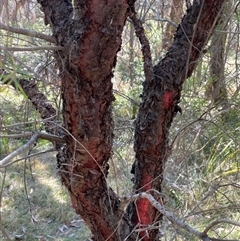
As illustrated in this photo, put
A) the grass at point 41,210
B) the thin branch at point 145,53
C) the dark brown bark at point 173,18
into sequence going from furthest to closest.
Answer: the grass at point 41,210
the dark brown bark at point 173,18
the thin branch at point 145,53

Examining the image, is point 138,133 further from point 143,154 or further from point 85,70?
point 85,70

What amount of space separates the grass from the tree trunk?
0.94 m

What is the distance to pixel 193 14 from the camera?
1.05 m

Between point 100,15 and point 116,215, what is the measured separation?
0.50 meters

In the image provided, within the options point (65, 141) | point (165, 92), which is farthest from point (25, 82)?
point (165, 92)

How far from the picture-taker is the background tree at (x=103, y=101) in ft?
2.85

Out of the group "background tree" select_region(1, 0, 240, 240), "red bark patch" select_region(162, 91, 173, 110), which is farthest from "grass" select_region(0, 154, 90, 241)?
"red bark patch" select_region(162, 91, 173, 110)

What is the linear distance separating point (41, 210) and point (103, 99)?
154 centimetres

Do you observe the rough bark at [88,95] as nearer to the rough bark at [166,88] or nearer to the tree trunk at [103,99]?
→ the tree trunk at [103,99]

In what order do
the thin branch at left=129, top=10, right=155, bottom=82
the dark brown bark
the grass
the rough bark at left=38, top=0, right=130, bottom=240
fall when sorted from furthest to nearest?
the grass → the dark brown bark → the thin branch at left=129, top=10, right=155, bottom=82 → the rough bark at left=38, top=0, right=130, bottom=240

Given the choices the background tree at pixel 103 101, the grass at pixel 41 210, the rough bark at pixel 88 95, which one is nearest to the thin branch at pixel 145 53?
the background tree at pixel 103 101

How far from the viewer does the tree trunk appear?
87 centimetres

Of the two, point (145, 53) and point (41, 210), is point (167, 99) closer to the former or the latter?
point (145, 53)

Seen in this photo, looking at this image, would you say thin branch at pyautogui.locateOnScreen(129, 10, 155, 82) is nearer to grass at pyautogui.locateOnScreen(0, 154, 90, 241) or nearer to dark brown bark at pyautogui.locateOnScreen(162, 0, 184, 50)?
dark brown bark at pyautogui.locateOnScreen(162, 0, 184, 50)
